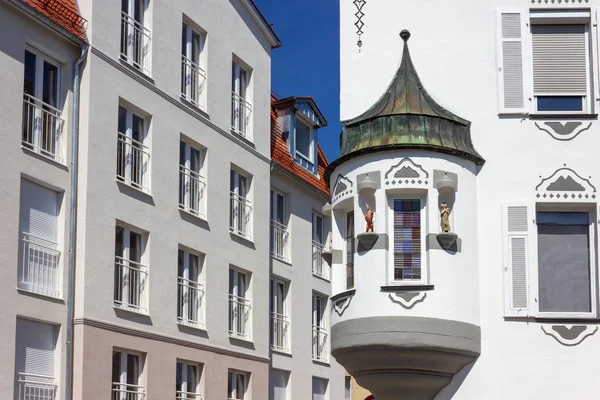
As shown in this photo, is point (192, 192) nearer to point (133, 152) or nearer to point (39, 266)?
point (133, 152)

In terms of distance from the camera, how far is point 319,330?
132 ft

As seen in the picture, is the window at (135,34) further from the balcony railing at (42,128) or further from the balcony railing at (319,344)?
the balcony railing at (319,344)

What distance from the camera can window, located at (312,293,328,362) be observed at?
39.9m

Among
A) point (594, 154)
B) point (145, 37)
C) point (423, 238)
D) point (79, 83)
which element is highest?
point (145, 37)

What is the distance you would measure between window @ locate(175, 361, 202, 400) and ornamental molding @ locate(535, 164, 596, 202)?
1333cm

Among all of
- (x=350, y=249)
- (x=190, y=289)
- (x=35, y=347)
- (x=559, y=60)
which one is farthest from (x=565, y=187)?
(x=190, y=289)

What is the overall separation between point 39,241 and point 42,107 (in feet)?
9.66

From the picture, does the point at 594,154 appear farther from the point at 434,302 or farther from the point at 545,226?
the point at 434,302

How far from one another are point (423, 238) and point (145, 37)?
43.0 feet

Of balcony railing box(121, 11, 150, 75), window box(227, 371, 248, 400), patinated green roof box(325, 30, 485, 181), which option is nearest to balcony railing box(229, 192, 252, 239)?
window box(227, 371, 248, 400)

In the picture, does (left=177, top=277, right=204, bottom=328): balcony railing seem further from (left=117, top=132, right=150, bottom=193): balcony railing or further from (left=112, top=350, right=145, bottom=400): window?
(left=117, top=132, right=150, bottom=193): balcony railing

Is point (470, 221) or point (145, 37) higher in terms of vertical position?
point (145, 37)

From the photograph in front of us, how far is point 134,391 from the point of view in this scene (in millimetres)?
28125

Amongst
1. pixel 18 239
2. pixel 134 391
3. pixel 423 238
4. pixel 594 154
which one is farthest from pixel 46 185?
pixel 594 154
